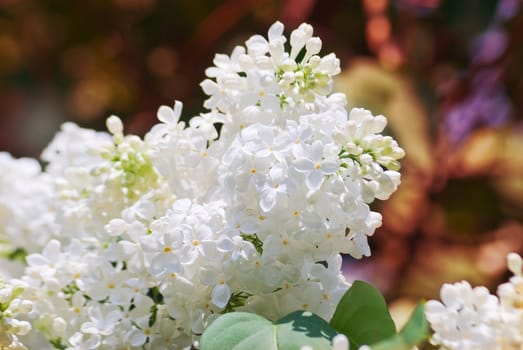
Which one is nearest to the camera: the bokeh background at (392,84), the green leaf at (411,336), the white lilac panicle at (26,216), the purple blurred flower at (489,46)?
the green leaf at (411,336)

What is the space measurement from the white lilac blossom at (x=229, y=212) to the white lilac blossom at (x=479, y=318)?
0.07 metres

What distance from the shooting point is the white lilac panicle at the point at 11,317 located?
1.47ft

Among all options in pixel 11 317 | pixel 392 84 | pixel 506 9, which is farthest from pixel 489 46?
pixel 11 317

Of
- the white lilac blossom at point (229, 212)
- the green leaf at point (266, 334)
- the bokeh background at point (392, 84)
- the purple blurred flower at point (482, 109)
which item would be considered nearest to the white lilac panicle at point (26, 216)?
the white lilac blossom at point (229, 212)

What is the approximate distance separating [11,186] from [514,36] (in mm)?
650

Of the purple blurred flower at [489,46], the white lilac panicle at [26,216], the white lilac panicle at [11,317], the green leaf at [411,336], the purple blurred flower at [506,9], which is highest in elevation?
the purple blurred flower at [506,9]

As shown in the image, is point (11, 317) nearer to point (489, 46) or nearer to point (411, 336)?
point (411, 336)

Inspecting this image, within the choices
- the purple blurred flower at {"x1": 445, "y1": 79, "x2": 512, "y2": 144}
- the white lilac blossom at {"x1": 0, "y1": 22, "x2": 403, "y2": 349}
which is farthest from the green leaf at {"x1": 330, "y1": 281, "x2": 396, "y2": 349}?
the purple blurred flower at {"x1": 445, "y1": 79, "x2": 512, "y2": 144}

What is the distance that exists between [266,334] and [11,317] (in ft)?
0.48

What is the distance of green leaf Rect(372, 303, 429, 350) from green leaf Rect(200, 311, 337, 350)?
0.05 metres

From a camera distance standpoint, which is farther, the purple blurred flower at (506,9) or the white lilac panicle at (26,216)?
the purple blurred flower at (506,9)

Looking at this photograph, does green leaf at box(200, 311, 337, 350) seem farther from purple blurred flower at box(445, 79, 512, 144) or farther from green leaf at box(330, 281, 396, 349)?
purple blurred flower at box(445, 79, 512, 144)

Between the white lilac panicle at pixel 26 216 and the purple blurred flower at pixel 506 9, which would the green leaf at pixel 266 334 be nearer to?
the white lilac panicle at pixel 26 216

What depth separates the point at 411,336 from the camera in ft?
1.12
